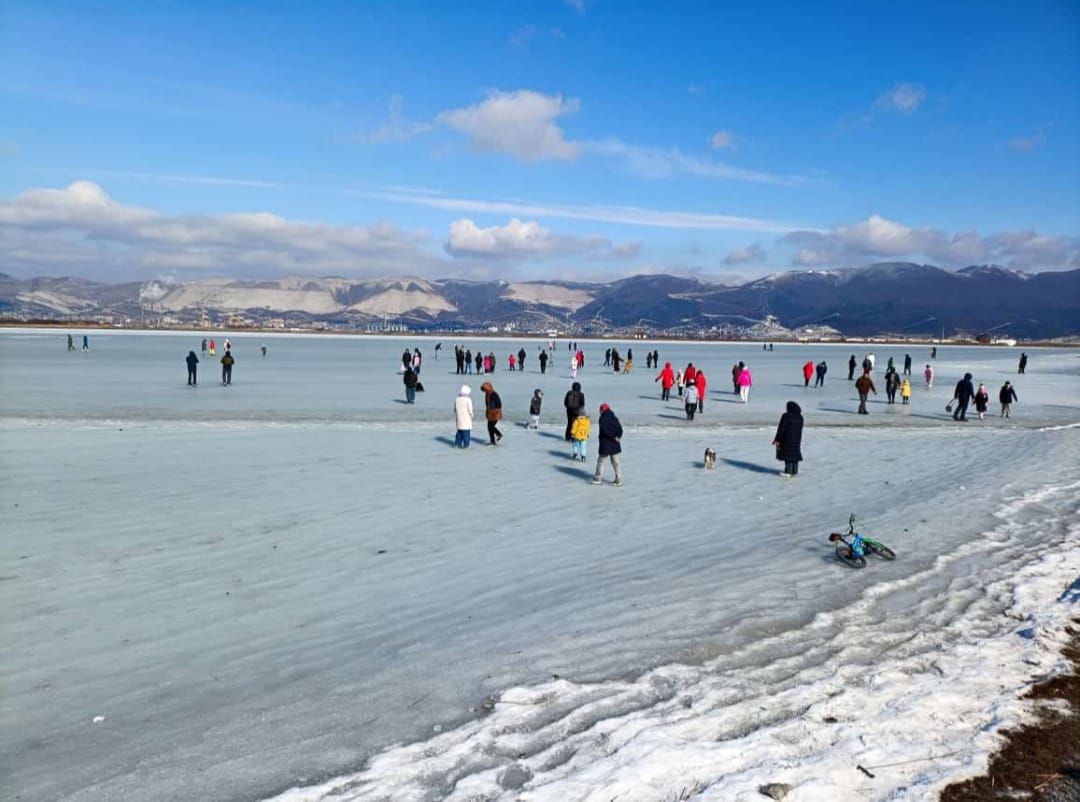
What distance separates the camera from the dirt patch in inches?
164

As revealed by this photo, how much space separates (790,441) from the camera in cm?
1387

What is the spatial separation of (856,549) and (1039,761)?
428cm

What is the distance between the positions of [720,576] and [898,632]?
1.97 metres

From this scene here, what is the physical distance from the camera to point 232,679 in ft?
18.6

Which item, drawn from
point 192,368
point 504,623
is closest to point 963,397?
point 504,623

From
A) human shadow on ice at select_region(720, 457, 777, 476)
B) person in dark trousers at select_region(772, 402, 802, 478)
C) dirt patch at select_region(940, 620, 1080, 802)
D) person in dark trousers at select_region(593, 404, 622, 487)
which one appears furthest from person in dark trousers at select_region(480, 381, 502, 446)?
dirt patch at select_region(940, 620, 1080, 802)

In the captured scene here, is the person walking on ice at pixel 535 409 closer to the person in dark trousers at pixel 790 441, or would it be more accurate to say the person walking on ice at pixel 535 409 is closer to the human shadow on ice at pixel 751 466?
the human shadow on ice at pixel 751 466

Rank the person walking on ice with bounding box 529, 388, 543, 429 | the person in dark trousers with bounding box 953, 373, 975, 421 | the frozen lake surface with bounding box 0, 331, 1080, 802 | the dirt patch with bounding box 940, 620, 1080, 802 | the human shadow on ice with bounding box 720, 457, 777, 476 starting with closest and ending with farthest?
1. the dirt patch with bounding box 940, 620, 1080, 802
2. the frozen lake surface with bounding box 0, 331, 1080, 802
3. the human shadow on ice with bounding box 720, 457, 777, 476
4. the person walking on ice with bounding box 529, 388, 543, 429
5. the person in dark trousers with bounding box 953, 373, 975, 421

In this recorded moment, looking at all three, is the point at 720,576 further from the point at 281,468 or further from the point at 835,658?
the point at 281,468

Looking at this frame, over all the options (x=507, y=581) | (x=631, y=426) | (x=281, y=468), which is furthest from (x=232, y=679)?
(x=631, y=426)

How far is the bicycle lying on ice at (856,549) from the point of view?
864cm

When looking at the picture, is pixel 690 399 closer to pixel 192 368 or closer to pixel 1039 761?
pixel 1039 761

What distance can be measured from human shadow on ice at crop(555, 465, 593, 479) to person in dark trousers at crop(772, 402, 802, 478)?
11.3 ft

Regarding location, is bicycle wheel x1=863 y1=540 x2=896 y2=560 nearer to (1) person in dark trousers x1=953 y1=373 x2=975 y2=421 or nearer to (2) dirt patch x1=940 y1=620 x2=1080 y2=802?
(2) dirt patch x1=940 y1=620 x2=1080 y2=802
